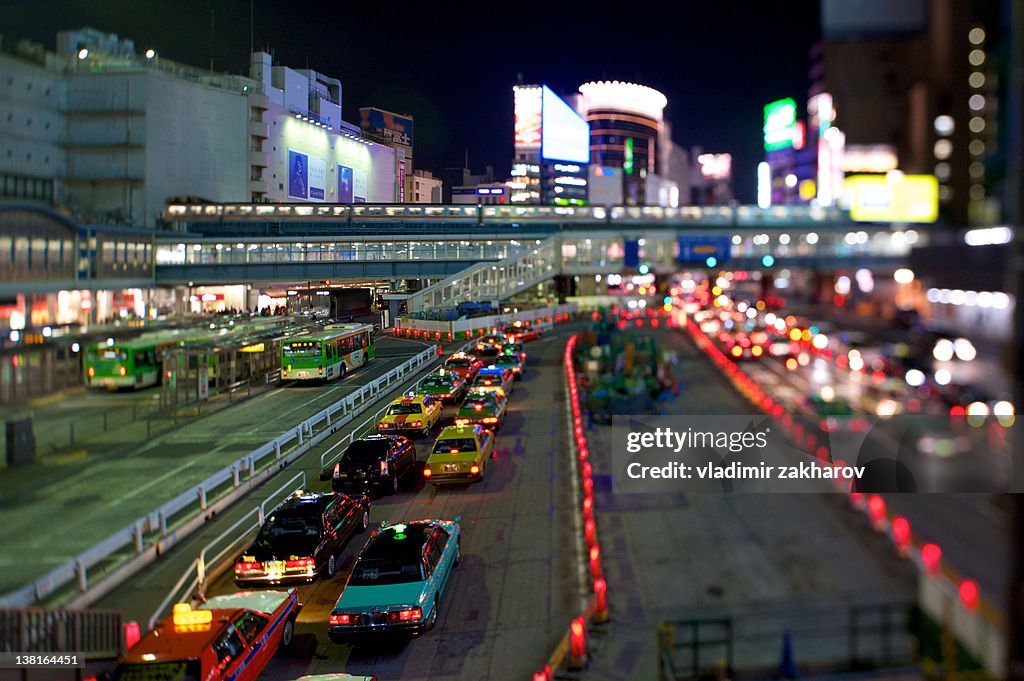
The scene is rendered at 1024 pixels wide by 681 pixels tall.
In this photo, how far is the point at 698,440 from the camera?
27.9 feet

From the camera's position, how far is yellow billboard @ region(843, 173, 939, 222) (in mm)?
3561

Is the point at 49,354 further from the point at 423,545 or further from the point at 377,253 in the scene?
the point at 377,253

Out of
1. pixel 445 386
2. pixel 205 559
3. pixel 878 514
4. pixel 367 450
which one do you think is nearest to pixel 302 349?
pixel 445 386

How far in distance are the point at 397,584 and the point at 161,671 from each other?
2.26m

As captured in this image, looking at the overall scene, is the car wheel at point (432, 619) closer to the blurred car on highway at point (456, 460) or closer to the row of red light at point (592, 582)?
the row of red light at point (592, 582)

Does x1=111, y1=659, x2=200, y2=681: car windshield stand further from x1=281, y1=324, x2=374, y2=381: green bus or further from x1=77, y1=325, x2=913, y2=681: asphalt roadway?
x1=281, y1=324, x2=374, y2=381: green bus

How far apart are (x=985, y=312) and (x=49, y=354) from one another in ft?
38.0

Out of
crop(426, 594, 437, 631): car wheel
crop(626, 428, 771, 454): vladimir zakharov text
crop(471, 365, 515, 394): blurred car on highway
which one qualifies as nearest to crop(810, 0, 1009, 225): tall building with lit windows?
crop(626, 428, 771, 454): vladimir zakharov text

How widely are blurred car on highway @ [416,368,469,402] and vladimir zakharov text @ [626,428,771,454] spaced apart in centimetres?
931

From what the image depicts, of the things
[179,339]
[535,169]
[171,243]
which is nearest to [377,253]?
[171,243]

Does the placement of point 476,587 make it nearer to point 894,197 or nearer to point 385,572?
point 385,572

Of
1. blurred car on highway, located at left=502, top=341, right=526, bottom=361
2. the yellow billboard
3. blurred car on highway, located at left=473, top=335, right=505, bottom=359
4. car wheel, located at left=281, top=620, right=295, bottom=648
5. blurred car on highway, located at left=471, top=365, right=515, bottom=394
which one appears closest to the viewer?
the yellow billboard

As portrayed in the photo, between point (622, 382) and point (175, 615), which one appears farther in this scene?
point (622, 382)

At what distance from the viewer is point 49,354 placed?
35.9 ft
